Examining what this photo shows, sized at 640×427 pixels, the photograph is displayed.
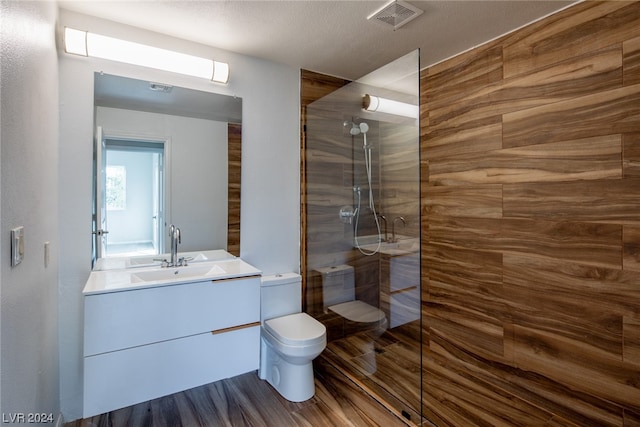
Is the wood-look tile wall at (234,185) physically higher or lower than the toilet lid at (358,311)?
higher

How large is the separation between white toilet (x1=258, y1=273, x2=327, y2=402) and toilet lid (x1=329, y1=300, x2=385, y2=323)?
1.01 feet

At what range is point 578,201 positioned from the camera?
1678 mm

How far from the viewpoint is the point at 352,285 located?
2559mm

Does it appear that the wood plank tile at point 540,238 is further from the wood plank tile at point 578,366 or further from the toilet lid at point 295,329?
the toilet lid at point 295,329

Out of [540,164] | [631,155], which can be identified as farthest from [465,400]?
[631,155]

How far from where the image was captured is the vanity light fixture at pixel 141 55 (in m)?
1.80

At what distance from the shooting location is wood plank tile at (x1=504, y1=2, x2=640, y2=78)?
1.53 meters

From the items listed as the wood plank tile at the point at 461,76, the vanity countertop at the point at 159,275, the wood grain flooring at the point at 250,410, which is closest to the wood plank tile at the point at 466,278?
the wood grain flooring at the point at 250,410

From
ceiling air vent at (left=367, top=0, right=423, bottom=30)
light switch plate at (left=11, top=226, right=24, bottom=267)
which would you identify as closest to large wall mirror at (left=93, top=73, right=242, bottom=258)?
light switch plate at (left=11, top=226, right=24, bottom=267)

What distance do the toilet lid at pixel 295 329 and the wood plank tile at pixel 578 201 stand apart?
1392 millimetres

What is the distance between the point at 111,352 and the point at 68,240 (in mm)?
710

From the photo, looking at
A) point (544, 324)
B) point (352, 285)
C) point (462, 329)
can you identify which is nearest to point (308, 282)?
point (352, 285)

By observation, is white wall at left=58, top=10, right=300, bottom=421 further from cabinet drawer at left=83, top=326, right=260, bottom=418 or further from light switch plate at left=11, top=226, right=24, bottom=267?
light switch plate at left=11, top=226, right=24, bottom=267

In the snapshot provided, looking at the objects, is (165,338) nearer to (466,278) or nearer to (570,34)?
(466,278)
